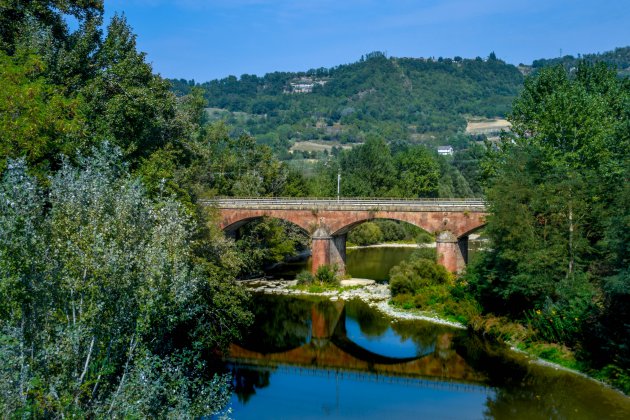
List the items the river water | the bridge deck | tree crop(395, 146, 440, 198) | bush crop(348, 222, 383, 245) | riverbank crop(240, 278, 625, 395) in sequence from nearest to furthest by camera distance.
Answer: the river water
riverbank crop(240, 278, 625, 395)
the bridge deck
bush crop(348, 222, 383, 245)
tree crop(395, 146, 440, 198)

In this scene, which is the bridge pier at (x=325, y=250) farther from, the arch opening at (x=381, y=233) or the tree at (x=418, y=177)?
the tree at (x=418, y=177)

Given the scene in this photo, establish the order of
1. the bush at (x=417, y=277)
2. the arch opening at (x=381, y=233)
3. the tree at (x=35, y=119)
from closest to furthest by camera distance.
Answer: the tree at (x=35, y=119) → the bush at (x=417, y=277) → the arch opening at (x=381, y=233)

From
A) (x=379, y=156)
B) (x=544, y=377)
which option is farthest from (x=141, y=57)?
(x=379, y=156)

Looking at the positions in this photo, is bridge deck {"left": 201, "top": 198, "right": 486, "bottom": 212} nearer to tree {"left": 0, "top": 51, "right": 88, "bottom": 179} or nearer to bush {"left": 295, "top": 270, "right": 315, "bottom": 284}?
Result: bush {"left": 295, "top": 270, "right": 315, "bottom": 284}

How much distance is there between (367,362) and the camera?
1211 inches

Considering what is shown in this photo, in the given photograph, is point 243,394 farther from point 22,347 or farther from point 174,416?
point 22,347

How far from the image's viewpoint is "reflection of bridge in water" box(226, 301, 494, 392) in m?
28.1

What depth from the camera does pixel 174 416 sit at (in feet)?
48.3

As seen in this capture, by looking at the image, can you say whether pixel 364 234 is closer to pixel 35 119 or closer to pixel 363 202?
pixel 363 202

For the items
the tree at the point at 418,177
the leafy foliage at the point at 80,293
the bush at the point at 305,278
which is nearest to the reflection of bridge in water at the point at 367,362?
the bush at the point at 305,278

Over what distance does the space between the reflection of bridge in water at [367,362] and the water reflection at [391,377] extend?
0.04 meters

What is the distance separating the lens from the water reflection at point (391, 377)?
79.6 ft

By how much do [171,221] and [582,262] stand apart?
2096cm

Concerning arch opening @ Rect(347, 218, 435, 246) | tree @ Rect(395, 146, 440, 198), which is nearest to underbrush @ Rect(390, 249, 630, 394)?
arch opening @ Rect(347, 218, 435, 246)
